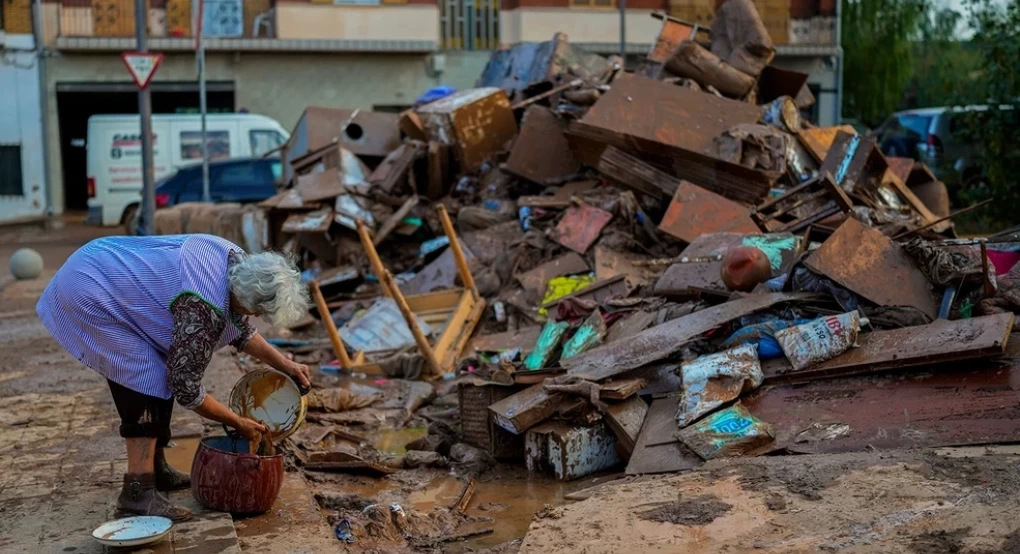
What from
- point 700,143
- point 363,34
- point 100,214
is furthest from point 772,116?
point 363,34

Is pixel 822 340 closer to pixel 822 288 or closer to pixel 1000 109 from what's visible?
pixel 822 288

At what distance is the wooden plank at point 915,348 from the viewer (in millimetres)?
5332

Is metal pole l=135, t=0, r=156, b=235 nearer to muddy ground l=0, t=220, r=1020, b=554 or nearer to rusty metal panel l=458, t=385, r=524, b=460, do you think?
muddy ground l=0, t=220, r=1020, b=554

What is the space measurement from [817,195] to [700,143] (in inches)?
68.4

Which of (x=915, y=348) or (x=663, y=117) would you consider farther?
(x=663, y=117)

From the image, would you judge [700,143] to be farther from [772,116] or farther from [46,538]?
[46,538]

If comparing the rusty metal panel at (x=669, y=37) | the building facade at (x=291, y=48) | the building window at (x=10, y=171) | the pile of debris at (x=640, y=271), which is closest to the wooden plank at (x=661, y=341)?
the pile of debris at (x=640, y=271)

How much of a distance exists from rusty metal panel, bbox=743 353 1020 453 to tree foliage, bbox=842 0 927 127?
26.5 meters

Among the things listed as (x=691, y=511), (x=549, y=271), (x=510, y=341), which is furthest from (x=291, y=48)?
(x=691, y=511)

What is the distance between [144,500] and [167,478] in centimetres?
49

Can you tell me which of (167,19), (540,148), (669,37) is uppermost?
(167,19)

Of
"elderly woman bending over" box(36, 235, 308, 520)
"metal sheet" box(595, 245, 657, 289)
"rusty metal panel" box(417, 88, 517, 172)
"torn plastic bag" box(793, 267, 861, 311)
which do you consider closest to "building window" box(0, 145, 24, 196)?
"rusty metal panel" box(417, 88, 517, 172)

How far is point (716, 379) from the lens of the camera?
224 inches

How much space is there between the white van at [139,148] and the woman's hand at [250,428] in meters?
15.9
